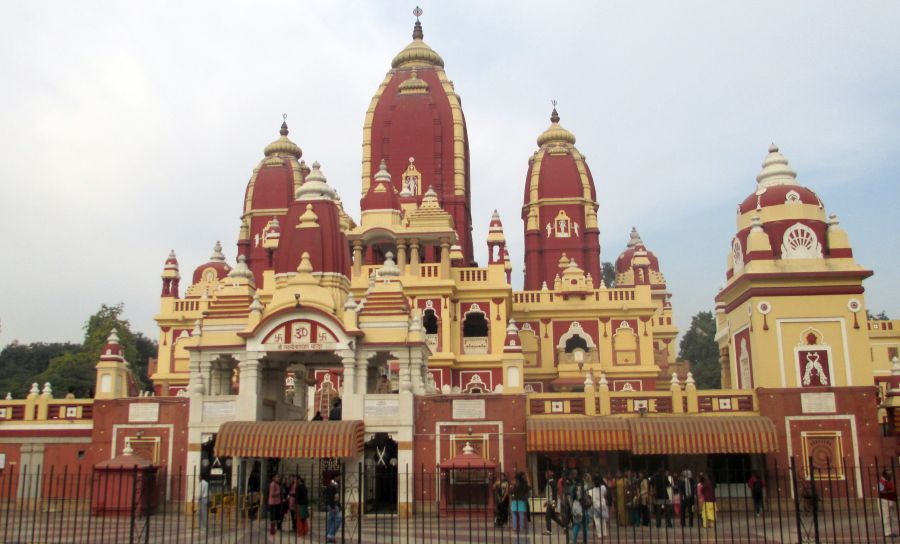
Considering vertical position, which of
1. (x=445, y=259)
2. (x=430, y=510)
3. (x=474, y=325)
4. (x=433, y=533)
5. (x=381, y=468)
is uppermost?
(x=445, y=259)

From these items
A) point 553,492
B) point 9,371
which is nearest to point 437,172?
point 553,492

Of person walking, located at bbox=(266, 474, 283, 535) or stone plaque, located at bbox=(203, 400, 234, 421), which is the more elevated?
stone plaque, located at bbox=(203, 400, 234, 421)

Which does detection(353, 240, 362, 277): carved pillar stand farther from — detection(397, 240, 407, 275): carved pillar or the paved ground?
the paved ground

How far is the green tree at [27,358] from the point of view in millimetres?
73125

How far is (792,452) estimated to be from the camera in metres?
22.9

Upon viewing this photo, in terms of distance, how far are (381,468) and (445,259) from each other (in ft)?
41.9

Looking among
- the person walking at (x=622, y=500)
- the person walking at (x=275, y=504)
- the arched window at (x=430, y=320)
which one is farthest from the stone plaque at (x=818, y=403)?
the arched window at (x=430, y=320)

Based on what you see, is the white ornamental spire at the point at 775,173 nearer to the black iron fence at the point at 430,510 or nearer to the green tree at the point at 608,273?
the black iron fence at the point at 430,510

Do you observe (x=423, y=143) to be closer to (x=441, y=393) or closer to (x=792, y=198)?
(x=441, y=393)

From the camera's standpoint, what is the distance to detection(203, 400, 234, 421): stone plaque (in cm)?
2295

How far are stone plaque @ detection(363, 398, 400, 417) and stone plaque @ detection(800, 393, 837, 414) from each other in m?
10.8

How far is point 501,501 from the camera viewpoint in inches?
774

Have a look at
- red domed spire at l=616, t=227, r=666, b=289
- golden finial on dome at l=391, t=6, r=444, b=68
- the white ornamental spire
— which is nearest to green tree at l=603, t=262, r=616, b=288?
red domed spire at l=616, t=227, r=666, b=289

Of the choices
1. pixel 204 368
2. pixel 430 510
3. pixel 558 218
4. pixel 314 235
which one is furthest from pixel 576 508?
pixel 558 218
